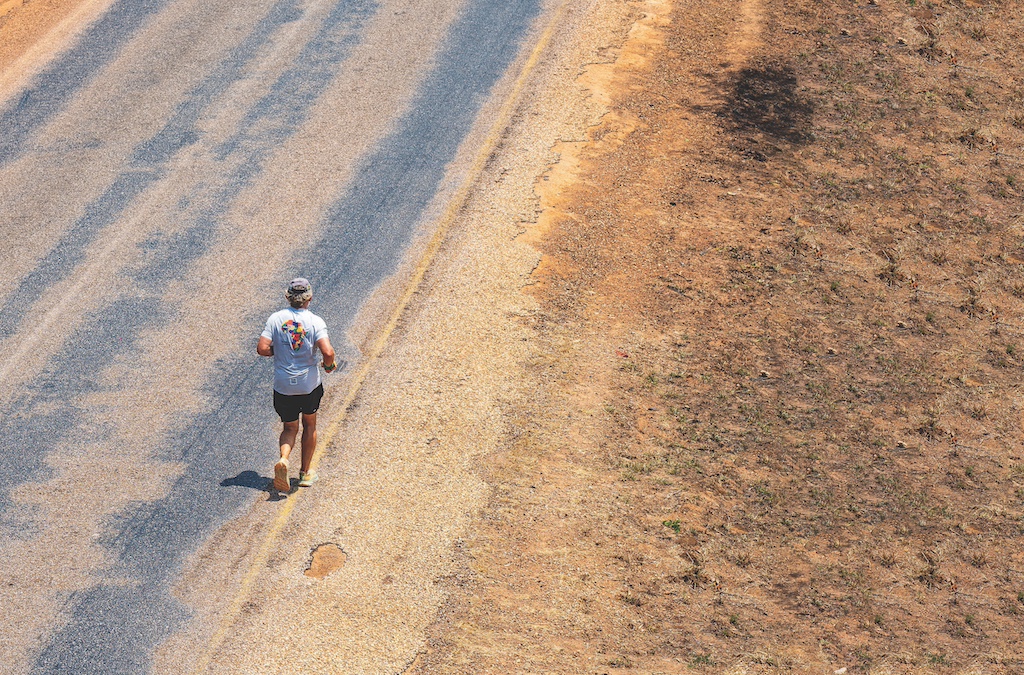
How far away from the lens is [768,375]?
42.3ft

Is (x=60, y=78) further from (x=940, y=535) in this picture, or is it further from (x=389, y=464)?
(x=940, y=535)

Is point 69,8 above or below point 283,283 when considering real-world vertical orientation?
above

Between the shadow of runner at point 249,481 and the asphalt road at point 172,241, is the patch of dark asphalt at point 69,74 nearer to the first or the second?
the asphalt road at point 172,241

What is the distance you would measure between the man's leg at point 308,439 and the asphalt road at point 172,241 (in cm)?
45

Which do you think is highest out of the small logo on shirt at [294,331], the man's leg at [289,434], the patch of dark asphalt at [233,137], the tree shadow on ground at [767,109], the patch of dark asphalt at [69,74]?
the patch of dark asphalt at [69,74]

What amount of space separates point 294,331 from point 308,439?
3.54 feet

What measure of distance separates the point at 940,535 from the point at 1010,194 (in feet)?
24.3

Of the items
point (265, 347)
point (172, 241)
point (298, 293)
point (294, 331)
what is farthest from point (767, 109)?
point (265, 347)

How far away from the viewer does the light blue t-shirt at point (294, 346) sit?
986 cm

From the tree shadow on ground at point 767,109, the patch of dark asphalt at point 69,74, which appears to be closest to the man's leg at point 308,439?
the patch of dark asphalt at point 69,74

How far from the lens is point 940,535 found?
11211 mm

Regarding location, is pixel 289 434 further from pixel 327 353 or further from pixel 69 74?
pixel 69 74

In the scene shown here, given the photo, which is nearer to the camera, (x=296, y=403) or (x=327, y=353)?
(x=327, y=353)

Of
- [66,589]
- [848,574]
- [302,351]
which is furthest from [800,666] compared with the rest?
[66,589]
